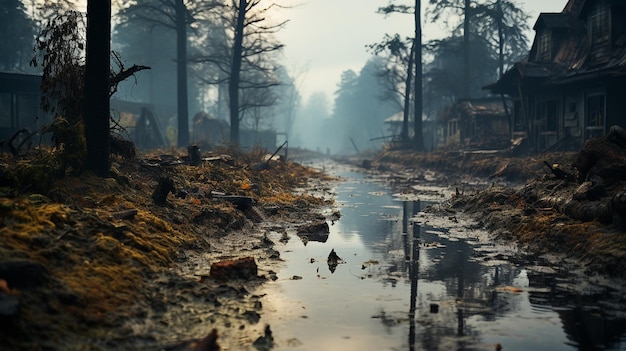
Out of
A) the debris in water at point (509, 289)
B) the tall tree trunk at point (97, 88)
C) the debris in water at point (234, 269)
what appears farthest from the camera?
the tall tree trunk at point (97, 88)

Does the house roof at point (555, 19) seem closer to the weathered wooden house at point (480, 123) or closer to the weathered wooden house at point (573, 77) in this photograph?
the weathered wooden house at point (573, 77)

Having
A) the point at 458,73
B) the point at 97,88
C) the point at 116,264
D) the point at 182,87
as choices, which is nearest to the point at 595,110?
the point at 97,88

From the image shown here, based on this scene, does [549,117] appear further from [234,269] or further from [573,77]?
[234,269]

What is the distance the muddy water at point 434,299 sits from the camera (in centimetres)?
598

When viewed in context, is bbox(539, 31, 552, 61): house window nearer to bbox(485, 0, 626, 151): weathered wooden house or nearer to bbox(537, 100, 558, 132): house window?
bbox(485, 0, 626, 151): weathered wooden house

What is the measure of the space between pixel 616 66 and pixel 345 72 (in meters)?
112

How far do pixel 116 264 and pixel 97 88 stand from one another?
5625 millimetres

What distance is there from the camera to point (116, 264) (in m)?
7.40

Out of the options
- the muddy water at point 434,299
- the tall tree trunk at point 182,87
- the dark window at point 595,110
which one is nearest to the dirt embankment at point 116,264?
the muddy water at point 434,299

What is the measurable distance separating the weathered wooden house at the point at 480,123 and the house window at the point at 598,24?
10195 mm

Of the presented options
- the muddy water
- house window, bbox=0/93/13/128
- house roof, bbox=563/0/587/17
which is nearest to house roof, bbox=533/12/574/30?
house roof, bbox=563/0/587/17

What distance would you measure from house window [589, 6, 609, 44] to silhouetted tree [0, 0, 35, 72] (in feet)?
121

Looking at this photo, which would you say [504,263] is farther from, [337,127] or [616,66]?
[337,127]

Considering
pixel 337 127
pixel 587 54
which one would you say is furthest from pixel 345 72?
pixel 587 54
